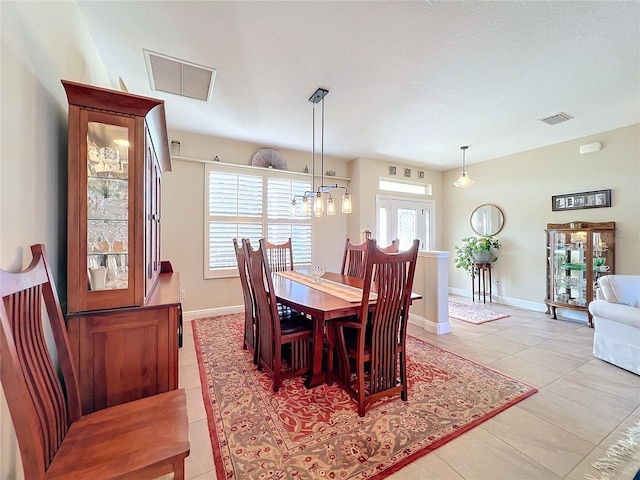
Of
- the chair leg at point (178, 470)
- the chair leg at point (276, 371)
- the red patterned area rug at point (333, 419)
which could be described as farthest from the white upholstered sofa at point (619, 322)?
the chair leg at point (178, 470)

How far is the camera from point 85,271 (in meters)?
1.31

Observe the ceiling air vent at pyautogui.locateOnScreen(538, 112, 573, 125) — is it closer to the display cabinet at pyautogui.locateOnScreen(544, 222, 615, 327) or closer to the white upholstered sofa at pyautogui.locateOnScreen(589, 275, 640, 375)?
the display cabinet at pyautogui.locateOnScreen(544, 222, 615, 327)

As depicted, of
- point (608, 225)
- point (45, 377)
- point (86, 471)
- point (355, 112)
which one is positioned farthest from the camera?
point (608, 225)

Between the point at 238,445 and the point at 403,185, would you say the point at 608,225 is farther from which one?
the point at 238,445

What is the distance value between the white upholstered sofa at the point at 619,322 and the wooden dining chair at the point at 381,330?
7.32ft

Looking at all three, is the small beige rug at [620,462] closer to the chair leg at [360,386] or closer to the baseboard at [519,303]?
the chair leg at [360,386]

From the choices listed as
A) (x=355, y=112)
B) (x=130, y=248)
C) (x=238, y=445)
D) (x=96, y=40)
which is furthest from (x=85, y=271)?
(x=355, y=112)

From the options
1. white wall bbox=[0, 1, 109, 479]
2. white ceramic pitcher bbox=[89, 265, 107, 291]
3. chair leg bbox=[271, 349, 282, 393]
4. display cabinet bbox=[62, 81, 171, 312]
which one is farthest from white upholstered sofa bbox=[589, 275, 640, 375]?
white wall bbox=[0, 1, 109, 479]

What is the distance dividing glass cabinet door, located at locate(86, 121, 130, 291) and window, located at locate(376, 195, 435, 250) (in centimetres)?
437

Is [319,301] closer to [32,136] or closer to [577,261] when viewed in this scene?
[32,136]

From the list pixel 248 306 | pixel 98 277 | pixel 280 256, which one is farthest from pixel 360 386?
pixel 280 256

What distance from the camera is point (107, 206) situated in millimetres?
1379

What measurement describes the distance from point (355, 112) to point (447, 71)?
3.50 feet

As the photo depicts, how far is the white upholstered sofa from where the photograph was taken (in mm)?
2412
